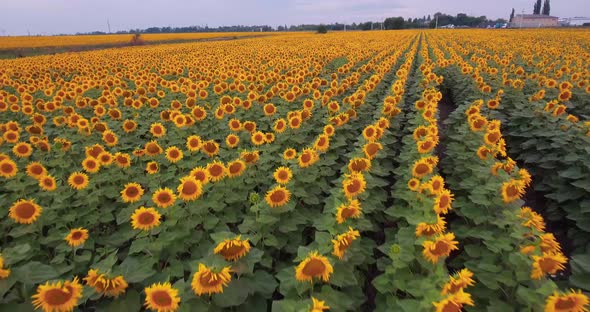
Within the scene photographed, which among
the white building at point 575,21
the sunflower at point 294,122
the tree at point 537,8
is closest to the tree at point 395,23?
the white building at point 575,21

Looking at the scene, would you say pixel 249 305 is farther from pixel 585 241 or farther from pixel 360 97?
pixel 360 97

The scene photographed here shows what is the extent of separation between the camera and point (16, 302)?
9.09 feet

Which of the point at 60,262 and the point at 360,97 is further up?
the point at 360,97

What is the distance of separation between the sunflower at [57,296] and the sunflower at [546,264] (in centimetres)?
314

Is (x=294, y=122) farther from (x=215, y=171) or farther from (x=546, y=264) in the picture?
(x=546, y=264)

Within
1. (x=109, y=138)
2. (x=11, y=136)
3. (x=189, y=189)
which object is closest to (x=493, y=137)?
(x=189, y=189)

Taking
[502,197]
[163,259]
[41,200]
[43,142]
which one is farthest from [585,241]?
[43,142]

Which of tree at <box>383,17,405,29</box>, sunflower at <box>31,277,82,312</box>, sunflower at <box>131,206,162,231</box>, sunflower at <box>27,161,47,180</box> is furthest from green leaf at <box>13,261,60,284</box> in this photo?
tree at <box>383,17,405,29</box>

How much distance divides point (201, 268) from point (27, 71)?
16.4 meters

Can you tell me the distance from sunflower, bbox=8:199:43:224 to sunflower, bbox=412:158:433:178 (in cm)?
409

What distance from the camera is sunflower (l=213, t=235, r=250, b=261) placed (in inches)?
99.5

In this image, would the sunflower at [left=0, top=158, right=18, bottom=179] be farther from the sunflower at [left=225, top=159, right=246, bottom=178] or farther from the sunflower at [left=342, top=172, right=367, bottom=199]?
the sunflower at [left=342, top=172, right=367, bottom=199]

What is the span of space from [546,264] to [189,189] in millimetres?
3088

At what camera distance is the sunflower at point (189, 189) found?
3.60m
